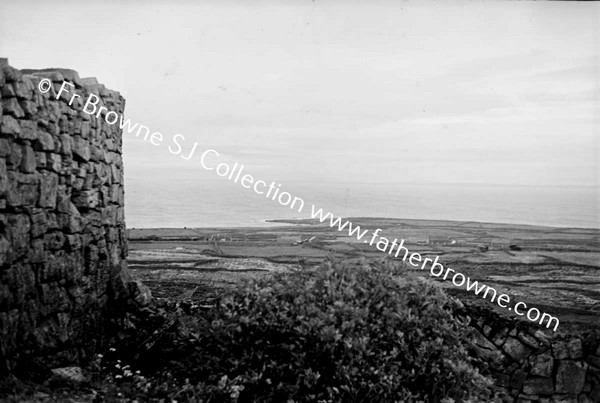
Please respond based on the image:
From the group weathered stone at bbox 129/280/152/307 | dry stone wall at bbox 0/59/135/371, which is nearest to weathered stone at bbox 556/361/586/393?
weathered stone at bbox 129/280/152/307

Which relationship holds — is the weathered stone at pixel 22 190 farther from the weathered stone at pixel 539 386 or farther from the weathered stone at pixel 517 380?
the weathered stone at pixel 539 386

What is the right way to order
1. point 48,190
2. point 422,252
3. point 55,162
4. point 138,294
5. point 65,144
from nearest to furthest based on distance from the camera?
point 48,190, point 55,162, point 65,144, point 138,294, point 422,252

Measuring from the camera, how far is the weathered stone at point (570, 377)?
8258 mm

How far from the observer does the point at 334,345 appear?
6.34m

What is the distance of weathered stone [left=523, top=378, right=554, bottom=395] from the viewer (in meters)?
8.27

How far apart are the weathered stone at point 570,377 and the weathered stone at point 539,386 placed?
12 cm

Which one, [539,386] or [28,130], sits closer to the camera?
[28,130]

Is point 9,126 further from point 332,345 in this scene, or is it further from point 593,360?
point 593,360

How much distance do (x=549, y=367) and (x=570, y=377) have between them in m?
0.31

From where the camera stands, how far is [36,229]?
6477mm

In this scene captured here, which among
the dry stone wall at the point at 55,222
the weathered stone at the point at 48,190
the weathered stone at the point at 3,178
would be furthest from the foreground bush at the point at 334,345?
the weathered stone at the point at 3,178

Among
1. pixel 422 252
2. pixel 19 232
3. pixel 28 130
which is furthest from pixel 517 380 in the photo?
pixel 28 130

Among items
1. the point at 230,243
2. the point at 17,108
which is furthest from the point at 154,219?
the point at 17,108

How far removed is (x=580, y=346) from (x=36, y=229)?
7002 mm
